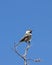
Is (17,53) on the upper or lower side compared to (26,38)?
lower

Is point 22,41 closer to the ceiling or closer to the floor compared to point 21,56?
closer to the ceiling

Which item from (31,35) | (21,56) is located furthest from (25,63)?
(31,35)

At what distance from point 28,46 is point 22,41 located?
338mm

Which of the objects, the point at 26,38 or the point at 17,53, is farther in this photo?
the point at 26,38

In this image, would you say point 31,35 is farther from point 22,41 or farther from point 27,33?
point 22,41

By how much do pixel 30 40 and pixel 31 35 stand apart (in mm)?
177

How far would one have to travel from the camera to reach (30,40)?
20.5ft

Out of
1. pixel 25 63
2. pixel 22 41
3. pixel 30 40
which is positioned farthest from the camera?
pixel 30 40

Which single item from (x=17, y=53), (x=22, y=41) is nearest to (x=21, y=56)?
(x=17, y=53)

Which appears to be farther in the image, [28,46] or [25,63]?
[28,46]

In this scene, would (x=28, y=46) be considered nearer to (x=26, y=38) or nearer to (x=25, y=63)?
(x=26, y=38)

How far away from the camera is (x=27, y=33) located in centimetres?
631

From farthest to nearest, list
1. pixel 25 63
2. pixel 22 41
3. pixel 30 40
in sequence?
pixel 30 40
pixel 22 41
pixel 25 63

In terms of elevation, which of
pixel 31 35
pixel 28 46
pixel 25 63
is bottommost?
pixel 25 63
